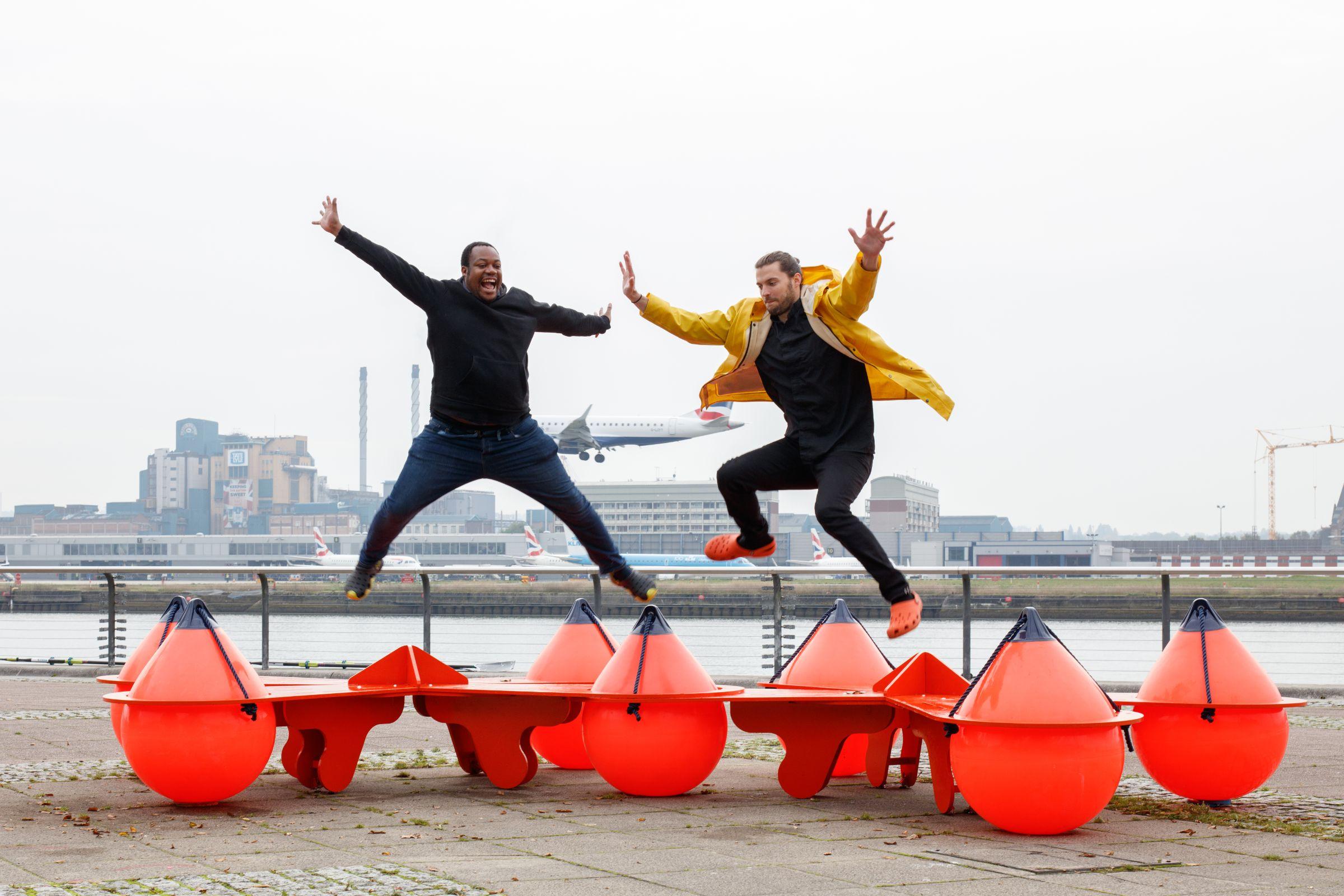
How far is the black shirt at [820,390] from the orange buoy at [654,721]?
1.35 m

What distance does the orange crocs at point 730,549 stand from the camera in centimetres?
829

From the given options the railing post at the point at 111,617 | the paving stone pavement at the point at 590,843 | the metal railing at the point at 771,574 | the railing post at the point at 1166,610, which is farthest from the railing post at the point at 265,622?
the railing post at the point at 1166,610

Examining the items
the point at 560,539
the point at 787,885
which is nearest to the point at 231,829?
the point at 787,885

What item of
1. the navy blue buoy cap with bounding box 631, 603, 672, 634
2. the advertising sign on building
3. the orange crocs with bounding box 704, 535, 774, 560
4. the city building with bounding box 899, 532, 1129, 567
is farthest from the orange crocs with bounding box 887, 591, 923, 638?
the advertising sign on building

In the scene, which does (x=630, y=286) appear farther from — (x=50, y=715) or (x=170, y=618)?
(x=50, y=715)

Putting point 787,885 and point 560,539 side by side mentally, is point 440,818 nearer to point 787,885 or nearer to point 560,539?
point 787,885

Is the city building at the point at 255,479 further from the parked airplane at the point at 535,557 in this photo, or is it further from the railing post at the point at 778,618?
the railing post at the point at 778,618

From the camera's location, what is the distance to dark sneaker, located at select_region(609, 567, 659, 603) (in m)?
8.38

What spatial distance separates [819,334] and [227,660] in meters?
3.58

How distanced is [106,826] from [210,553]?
138 m

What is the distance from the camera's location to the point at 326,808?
299 inches

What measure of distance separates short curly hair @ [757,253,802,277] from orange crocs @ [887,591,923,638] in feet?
6.03

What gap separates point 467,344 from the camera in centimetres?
784

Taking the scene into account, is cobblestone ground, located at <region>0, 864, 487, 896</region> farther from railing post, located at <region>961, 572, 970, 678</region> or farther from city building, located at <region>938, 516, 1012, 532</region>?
city building, located at <region>938, 516, 1012, 532</region>
